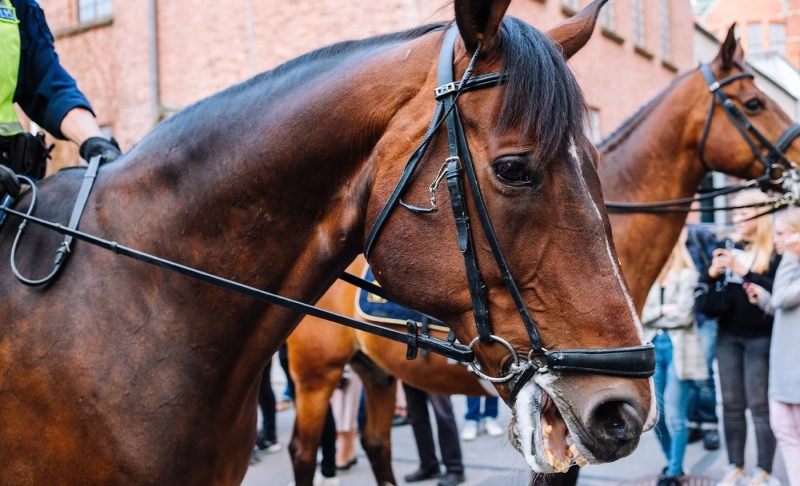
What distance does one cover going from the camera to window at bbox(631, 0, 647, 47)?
18562 millimetres

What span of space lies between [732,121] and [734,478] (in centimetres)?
264

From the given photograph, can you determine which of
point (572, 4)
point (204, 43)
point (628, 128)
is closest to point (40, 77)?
point (628, 128)

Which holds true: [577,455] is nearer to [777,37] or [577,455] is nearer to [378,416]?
[378,416]

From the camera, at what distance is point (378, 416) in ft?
17.0

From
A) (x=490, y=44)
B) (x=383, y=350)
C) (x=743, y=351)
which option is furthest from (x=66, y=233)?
(x=743, y=351)

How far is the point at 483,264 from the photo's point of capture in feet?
5.32

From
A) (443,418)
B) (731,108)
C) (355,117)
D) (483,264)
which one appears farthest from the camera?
(443,418)

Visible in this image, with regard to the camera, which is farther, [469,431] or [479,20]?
[469,431]

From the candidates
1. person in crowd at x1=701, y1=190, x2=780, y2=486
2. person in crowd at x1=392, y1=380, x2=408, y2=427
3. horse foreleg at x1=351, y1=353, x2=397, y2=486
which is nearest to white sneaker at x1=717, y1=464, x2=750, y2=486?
person in crowd at x1=701, y1=190, x2=780, y2=486

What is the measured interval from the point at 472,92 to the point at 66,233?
1197 millimetres

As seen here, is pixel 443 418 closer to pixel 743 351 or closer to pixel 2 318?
pixel 743 351

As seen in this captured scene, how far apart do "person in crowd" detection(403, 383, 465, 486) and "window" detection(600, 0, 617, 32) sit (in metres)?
13.4

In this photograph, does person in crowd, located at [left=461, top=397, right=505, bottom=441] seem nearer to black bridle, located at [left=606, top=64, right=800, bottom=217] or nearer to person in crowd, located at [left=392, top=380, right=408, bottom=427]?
person in crowd, located at [left=392, top=380, right=408, bottom=427]

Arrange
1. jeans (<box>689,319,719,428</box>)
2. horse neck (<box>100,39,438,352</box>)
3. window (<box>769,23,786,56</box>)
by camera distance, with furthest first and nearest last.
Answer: window (<box>769,23,786,56</box>), jeans (<box>689,319,719,428</box>), horse neck (<box>100,39,438,352</box>)
